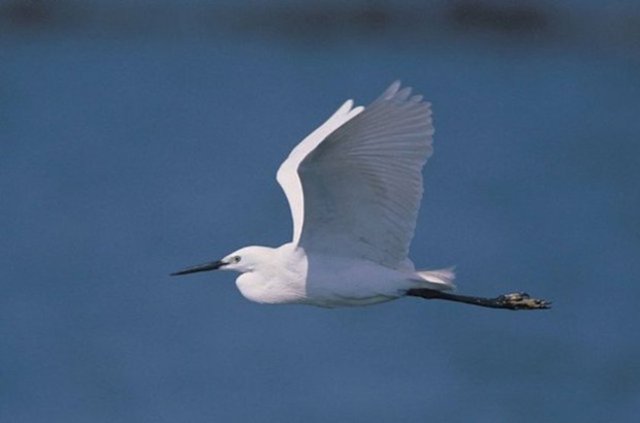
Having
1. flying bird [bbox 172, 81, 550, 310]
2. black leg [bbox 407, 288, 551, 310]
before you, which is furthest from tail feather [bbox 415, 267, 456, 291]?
black leg [bbox 407, 288, 551, 310]

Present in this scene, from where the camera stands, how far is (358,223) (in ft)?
11.7

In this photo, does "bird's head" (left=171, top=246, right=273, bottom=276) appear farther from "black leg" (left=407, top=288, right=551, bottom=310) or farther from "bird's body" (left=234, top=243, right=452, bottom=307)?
"black leg" (left=407, top=288, right=551, bottom=310)

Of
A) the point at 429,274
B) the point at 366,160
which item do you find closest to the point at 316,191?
the point at 366,160

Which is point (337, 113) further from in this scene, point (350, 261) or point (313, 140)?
point (350, 261)

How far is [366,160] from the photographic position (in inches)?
135

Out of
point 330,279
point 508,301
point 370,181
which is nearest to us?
point 370,181

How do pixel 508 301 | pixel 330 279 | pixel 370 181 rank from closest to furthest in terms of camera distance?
1. pixel 370 181
2. pixel 330 279
3. pixel 508 301

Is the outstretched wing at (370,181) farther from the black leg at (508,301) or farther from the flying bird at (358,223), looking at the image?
the black leg at (508,301)

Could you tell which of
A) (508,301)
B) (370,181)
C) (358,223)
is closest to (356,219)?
(358,223)

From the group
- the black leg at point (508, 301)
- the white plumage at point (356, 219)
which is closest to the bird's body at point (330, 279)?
the white plumage at point (356, 219)

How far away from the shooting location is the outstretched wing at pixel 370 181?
3352mm

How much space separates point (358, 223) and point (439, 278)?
0.76 ft

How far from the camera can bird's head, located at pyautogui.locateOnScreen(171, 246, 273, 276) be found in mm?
3752

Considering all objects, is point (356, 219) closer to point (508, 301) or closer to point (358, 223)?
point (358, 223)
